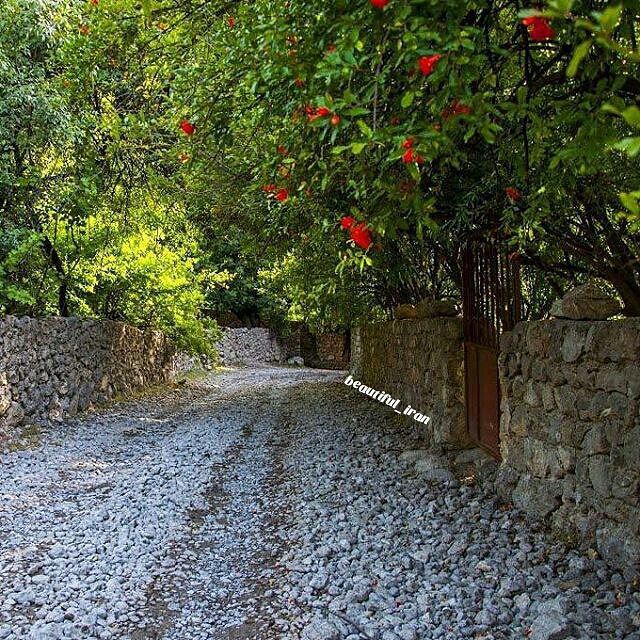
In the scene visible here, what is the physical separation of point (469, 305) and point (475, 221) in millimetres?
1087

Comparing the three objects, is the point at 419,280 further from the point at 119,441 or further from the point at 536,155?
the point at 536,155

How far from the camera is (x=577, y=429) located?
12.4 ft

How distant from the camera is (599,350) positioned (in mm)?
3535

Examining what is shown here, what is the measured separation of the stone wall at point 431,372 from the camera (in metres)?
6.20

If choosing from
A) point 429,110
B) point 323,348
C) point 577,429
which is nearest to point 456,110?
point 429,110

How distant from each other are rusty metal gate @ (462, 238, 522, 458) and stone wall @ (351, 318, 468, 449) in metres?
0.18

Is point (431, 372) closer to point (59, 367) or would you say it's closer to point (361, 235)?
point (361, 235)

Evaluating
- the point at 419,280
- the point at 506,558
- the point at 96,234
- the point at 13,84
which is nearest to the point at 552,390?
the point at 506,558

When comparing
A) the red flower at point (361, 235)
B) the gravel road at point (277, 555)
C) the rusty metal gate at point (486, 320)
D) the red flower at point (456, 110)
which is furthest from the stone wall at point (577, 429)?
the red flower at point (456, 110)

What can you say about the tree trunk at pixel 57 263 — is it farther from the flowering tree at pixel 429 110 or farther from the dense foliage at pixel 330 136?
the flowering tree at pixel 429 110

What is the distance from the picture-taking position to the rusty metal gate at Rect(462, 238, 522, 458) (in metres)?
5.10

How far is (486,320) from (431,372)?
1551 millimetres

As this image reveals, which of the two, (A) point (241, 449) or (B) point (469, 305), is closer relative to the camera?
(B) point (469, 305)

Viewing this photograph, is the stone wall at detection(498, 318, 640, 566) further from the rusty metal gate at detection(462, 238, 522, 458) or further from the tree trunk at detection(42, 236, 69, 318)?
the tree trunk at detection(42, 236, 69, 318)
